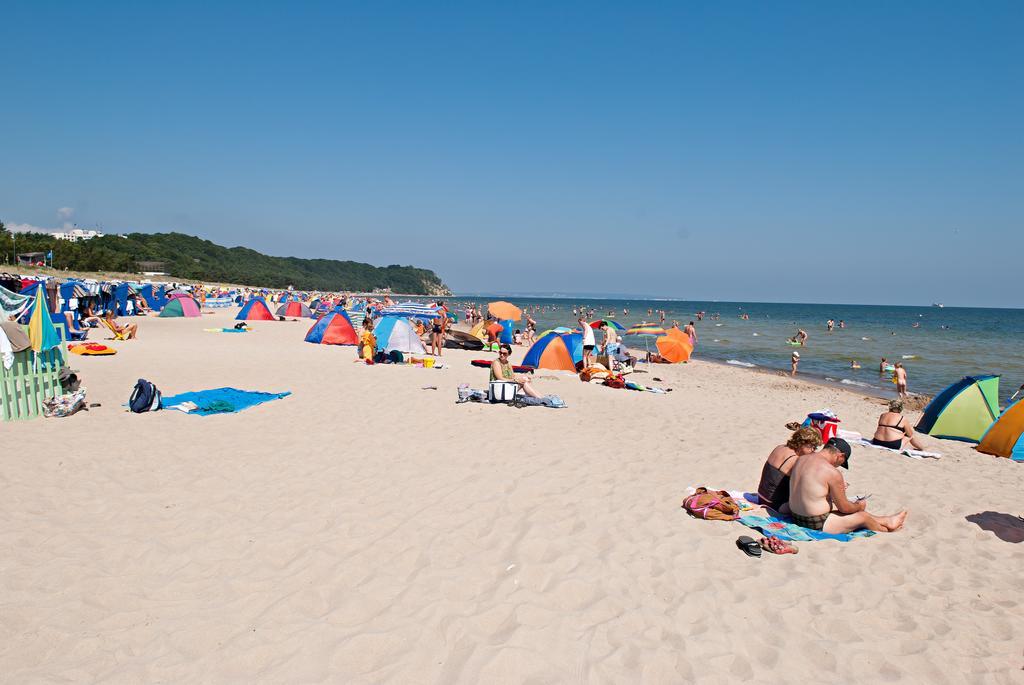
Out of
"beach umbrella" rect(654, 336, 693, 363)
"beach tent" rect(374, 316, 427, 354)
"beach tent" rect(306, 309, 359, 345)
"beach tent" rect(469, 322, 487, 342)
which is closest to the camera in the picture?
"beach tent" rect(374, 316, 427, 354)

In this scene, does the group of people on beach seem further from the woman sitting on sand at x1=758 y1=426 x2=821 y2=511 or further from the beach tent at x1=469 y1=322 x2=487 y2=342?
the beach tent at x1=469 y1=322 x2=487 y2=342

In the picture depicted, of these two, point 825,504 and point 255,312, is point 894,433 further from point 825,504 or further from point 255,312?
point 255,312

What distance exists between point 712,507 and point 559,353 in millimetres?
9802

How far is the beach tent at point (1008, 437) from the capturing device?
7.14m

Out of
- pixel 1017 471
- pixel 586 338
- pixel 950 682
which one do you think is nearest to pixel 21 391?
pixel 950 682

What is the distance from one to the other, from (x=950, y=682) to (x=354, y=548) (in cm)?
369

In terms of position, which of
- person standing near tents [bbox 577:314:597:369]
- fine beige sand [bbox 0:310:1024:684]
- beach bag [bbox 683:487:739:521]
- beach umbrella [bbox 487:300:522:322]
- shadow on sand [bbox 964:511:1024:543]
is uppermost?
beach umbrella [bbox 487:300:522:322]

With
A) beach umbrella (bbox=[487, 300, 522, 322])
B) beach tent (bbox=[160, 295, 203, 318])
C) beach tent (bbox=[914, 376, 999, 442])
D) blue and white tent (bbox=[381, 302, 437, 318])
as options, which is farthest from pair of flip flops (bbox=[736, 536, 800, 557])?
beach tent (bbox=[160, 295, 203, 318])

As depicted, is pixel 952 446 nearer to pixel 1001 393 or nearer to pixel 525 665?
pixel 525 665

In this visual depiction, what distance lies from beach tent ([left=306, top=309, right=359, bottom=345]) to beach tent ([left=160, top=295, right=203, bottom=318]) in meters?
13.4

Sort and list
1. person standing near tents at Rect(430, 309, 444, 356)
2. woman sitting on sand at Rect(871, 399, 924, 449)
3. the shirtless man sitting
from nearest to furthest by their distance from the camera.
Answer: the shirtless man sitting, woman sitting on sand at Rect(871, 399, 924, 449), person standing near tents at Rect(430, 309, 444, 356)

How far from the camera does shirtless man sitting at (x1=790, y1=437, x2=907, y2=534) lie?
452 cm

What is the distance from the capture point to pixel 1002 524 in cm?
489

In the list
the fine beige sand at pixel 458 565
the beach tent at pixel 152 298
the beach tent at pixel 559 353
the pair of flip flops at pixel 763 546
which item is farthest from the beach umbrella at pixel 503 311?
the beach tent at pixel 152 298
